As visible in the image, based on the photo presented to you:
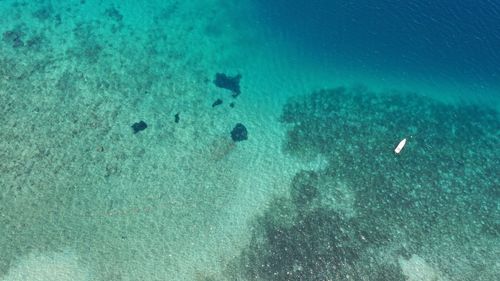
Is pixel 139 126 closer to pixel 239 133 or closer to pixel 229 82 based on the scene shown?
pixel 239 133

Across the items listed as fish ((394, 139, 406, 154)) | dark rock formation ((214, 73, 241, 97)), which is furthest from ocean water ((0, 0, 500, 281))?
fish ((394, 139, 406, 154))

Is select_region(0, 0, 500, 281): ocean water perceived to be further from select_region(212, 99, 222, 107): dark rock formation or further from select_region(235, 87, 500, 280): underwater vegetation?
select_region(212, 99, 222, 107): dark rock formation

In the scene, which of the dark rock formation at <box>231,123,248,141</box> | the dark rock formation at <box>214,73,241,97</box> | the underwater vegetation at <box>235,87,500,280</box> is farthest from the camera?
the dark rock formation at <box>214,73,241,97</box>

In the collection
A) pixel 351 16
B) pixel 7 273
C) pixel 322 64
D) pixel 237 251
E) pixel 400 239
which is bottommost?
pixel 7 273

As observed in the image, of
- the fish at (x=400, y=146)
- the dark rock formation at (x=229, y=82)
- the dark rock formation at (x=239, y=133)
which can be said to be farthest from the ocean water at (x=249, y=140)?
the fish at (x=400, y=146)

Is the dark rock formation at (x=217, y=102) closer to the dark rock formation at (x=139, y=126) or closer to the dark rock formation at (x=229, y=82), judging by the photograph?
the dark rock formation at (x=229, y=82)

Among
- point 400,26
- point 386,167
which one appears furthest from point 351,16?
point 386,167

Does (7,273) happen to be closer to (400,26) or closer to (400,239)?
(400,239)
